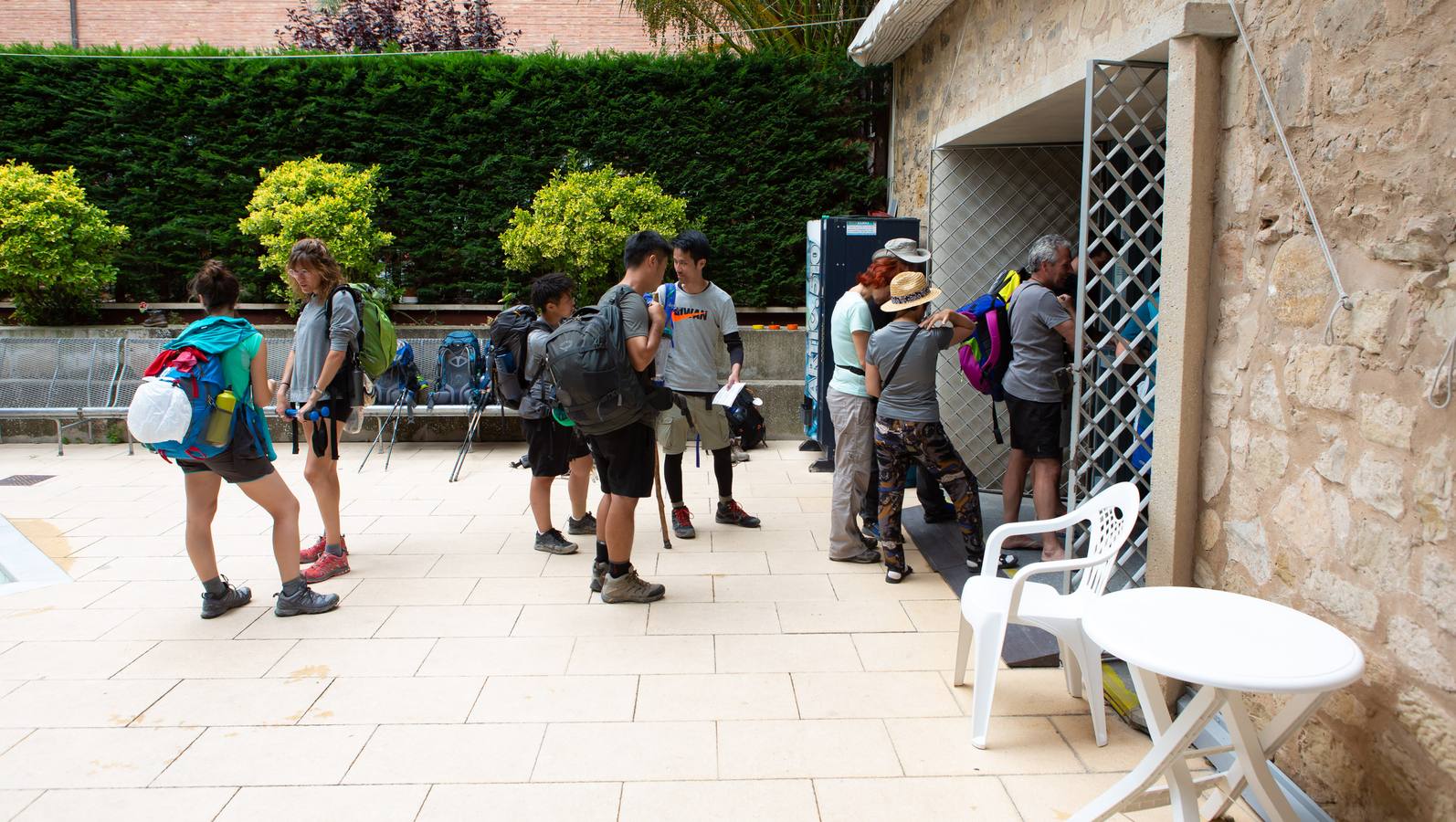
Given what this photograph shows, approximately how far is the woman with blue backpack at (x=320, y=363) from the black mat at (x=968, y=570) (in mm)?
3041

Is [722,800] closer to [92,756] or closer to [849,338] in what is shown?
[92,756]

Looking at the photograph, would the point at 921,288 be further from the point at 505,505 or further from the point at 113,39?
the point at 113,39

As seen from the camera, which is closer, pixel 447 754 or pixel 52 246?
pixel 447 754

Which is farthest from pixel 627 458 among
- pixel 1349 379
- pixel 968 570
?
pixel 1349 379

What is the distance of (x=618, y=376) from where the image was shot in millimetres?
4012

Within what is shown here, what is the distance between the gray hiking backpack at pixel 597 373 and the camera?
397 cm

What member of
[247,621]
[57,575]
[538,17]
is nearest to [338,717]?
[247,621]

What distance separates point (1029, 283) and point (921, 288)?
504 millimetres

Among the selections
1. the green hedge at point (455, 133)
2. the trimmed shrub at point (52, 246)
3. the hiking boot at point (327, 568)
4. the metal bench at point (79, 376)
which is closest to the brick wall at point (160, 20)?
the green hedge at point (455, 133)

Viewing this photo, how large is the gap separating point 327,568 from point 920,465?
9.75ft

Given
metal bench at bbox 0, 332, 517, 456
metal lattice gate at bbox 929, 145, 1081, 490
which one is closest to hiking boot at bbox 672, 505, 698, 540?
metal lattice gate at bbox 929, 145, 1081, 490

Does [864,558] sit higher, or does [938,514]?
[938,514]

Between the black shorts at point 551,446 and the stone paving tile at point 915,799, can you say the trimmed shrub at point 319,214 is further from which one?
the stone paving tile at point 915,799

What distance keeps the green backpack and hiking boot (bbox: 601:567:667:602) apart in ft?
5.11
